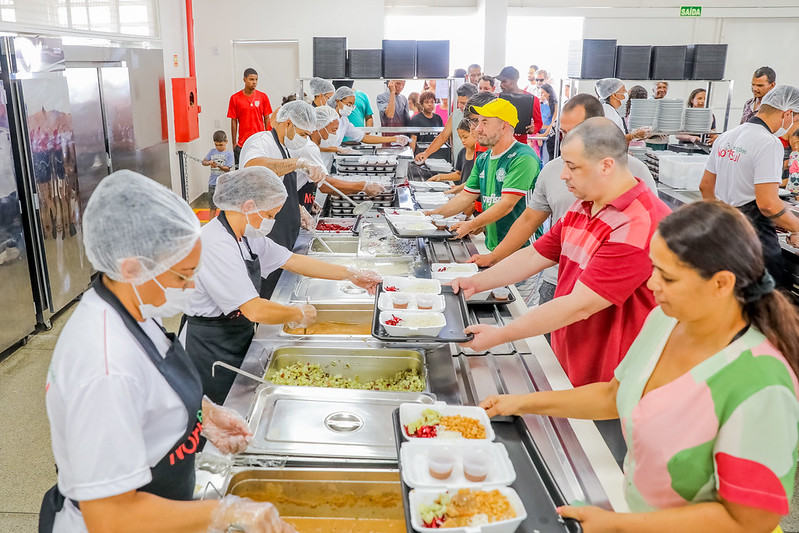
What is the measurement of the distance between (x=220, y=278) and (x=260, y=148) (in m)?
1.60

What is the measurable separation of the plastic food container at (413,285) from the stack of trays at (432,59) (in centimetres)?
486

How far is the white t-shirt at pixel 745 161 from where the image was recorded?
12.7 ft

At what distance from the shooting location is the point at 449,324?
2369mm

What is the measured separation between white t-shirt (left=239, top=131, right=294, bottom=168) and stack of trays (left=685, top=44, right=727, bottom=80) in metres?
5.12

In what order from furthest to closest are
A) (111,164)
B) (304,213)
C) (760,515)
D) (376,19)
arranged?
1. (376,19)
2. (111,164)
3. (304,213)
4. (760,515)

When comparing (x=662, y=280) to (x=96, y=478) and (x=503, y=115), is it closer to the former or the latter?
(x=96, y=478)

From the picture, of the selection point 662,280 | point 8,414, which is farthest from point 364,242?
point 662,280

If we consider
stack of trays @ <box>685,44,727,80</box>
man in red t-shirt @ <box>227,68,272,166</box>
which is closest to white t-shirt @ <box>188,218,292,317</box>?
stack of trays @ <box>685,44,727,80</box>

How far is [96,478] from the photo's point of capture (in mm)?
1149

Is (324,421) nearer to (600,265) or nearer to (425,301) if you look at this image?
(425,301)

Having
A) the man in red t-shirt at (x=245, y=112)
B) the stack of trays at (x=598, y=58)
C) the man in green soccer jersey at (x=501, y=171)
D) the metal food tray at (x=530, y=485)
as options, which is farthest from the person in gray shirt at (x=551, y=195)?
the man in red t-shirt at (x=245, y=112)

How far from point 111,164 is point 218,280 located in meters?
4.34

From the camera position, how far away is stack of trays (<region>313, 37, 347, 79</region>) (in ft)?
22.9

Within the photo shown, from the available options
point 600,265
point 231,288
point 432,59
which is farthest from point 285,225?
point 432,59
